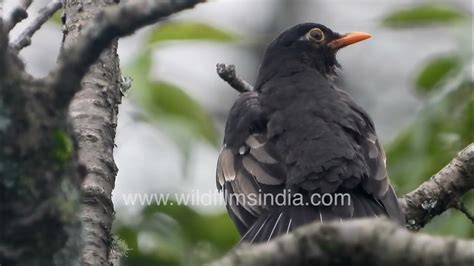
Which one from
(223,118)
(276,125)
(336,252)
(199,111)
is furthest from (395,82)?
(336,252)

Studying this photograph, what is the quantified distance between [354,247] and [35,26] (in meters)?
2.34

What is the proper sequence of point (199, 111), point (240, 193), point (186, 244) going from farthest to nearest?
point (199, 111)
point (186, 244)
point (240, 193)

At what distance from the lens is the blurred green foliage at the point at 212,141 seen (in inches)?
240

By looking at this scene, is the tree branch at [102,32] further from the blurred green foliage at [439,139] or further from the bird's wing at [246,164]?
the blurred green foliage at [439,139]

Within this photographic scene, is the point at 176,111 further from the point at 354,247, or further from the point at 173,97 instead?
the point at 354,247

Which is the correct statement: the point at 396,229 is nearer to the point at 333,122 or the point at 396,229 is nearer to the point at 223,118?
the point at 333,122

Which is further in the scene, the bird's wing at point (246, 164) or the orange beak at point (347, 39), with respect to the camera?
the orange beak at point (347, 39)

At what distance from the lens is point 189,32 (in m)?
7.33

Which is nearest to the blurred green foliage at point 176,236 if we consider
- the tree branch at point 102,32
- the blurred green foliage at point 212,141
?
the blurred green foliage at point 212,141

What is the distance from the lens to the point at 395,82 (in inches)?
651

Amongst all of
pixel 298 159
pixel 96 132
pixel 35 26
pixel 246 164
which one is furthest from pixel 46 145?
pixel 246 164

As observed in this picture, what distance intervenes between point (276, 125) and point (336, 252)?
298 cm

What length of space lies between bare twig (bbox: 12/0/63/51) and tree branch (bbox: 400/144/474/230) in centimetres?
221

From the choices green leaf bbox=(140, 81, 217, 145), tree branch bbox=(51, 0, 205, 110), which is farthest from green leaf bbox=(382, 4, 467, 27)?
tree branch bbox=(51, 0, 205, 110)
